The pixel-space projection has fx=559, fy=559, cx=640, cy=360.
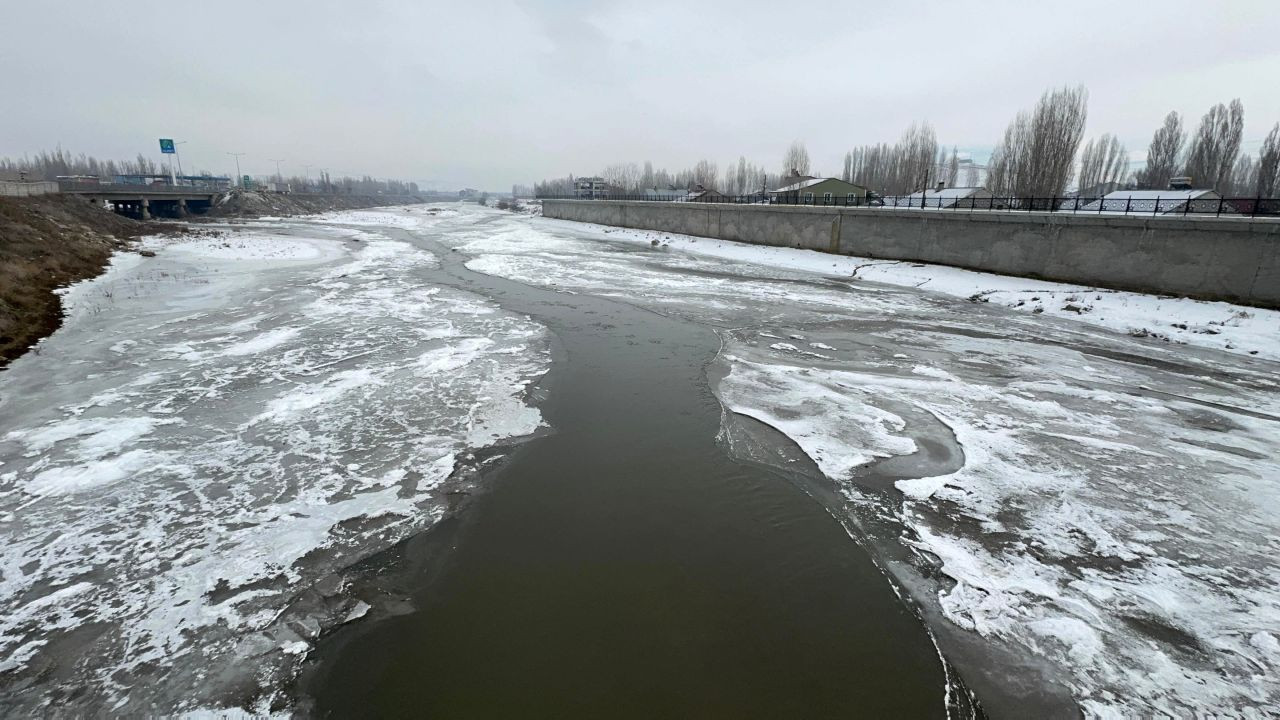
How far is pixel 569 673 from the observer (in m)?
4.37

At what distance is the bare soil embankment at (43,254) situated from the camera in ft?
46.6

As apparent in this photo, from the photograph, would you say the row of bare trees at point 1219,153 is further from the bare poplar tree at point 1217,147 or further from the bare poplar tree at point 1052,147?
the bare poplar tree at point 1052,147

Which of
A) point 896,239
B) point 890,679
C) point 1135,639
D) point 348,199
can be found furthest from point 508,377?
point 348,199

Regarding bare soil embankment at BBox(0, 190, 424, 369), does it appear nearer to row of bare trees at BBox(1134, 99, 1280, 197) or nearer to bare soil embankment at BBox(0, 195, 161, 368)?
bare soil embankment at BBox(0, 195, 161, 368)

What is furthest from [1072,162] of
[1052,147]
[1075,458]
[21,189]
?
[21,189]

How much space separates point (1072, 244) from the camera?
21688 millimetres

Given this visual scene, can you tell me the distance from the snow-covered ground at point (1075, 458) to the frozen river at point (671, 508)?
0.05 meters

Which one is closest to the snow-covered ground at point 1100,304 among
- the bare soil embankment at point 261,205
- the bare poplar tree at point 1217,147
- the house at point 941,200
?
the house at point 941,200

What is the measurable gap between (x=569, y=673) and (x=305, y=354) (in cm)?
1069

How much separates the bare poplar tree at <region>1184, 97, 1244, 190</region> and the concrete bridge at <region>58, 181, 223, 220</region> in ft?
351

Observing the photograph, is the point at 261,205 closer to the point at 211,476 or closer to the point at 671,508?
the point at 211,476

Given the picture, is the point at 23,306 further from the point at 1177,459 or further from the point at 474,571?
the point at 1177,459

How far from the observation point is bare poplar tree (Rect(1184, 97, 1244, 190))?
5212cm

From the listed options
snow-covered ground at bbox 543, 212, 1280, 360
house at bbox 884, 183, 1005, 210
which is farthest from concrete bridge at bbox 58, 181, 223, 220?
house at bbox 884, 183, 1005, 210
